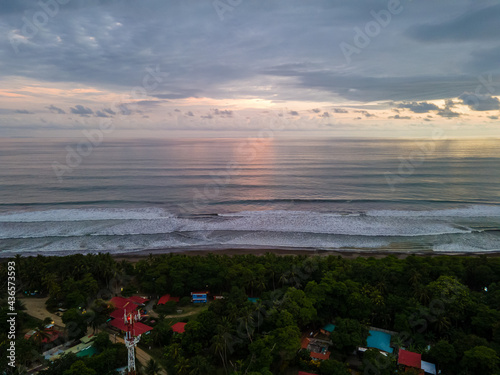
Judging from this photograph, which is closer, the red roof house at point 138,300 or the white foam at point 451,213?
the red roof house at point 138,300

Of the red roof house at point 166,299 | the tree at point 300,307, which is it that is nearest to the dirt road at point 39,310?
the red roof house at point 166,299

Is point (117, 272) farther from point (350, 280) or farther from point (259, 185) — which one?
point (259, 185)

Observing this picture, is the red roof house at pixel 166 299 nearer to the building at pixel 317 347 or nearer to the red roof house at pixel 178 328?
the red roof house at pixel 178 328

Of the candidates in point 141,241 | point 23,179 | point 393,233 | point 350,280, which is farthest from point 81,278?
point 23,179

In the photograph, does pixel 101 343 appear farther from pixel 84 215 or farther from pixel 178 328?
pixel 84 215

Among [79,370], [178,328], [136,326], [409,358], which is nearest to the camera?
[79,370]

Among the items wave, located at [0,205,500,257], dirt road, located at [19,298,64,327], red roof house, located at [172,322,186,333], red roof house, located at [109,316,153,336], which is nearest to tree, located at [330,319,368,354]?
red roof house, located at [172,322,186,333]

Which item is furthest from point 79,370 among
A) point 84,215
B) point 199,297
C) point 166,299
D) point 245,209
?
point 245,209
